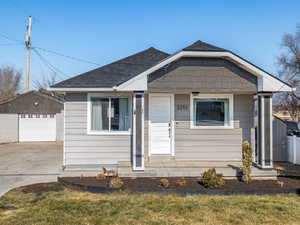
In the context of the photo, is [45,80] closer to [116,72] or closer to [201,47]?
[116,72]

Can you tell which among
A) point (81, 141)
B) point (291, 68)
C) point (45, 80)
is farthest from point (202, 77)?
point (45, 80)

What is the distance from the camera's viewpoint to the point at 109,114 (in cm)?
761

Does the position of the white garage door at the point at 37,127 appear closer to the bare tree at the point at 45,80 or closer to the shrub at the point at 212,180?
the shrub at the point at 212,180

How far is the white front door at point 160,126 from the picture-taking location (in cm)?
773

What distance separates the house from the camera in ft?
22.4

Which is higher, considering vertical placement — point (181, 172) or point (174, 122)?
point (174, 122)

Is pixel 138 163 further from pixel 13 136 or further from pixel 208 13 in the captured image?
pixel 13 136

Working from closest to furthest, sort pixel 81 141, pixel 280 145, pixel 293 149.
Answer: pixel 81 141
pixel 293 149
pixel 280 145

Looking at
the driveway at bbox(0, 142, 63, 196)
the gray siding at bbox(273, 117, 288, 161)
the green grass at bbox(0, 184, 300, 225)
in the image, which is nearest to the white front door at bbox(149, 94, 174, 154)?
the green grass at bbox(0, 184, 300, 225)

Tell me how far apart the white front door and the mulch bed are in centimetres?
145

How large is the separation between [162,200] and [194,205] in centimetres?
75

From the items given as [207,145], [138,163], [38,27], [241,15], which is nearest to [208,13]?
[241,15]

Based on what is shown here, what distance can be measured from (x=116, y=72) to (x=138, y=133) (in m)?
3.05

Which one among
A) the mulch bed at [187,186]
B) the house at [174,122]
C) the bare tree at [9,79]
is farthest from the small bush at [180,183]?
the bare tree at [9,79]
